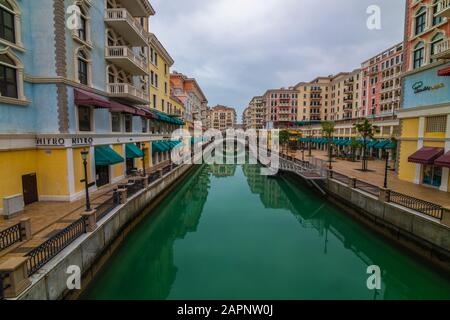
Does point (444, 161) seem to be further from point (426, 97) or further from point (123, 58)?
point (123, 58)

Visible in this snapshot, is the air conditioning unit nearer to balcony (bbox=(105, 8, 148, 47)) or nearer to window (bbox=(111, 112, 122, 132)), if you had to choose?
window (bbox=(111, 112, 122, 132))

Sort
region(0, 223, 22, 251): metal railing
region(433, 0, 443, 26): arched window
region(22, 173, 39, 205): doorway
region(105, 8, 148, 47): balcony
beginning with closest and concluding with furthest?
region(0, 223, 22, 251): metal railing, region(22, 173, 39, 205): doorway, region(433, 0, 443, 26): arched window, region(105, 8, 148, 47): balcony

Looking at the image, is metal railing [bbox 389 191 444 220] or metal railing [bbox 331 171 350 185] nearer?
metal railing [bbox 389 191 444 220]

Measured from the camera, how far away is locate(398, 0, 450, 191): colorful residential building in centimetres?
1504

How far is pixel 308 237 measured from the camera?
45.4 feet

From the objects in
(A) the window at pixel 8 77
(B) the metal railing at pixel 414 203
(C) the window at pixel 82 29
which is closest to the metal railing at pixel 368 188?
(B) the metal railing at pixel 414 203

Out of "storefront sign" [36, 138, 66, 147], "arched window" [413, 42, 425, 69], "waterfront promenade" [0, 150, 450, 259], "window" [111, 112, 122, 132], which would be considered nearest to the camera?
"waterfront promenade" [0, 150, 450, 259]

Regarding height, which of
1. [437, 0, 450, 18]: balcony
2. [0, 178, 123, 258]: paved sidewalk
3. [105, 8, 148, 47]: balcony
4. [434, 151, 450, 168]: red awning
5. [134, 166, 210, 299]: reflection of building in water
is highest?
[105, 8, 148, 47]: balcony

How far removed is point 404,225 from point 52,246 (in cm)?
1567

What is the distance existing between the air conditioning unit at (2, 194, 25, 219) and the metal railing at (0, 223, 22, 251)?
3066mm

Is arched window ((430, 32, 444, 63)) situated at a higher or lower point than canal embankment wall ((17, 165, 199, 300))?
higher

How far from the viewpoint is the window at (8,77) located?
1058 centimetres

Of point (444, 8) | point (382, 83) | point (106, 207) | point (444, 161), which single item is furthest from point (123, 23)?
point (382, 83)

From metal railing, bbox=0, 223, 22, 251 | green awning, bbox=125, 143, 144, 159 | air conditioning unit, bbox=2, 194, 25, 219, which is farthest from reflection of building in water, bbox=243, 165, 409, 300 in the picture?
air conditioning unit, bbox=2, 194, 25, 219
